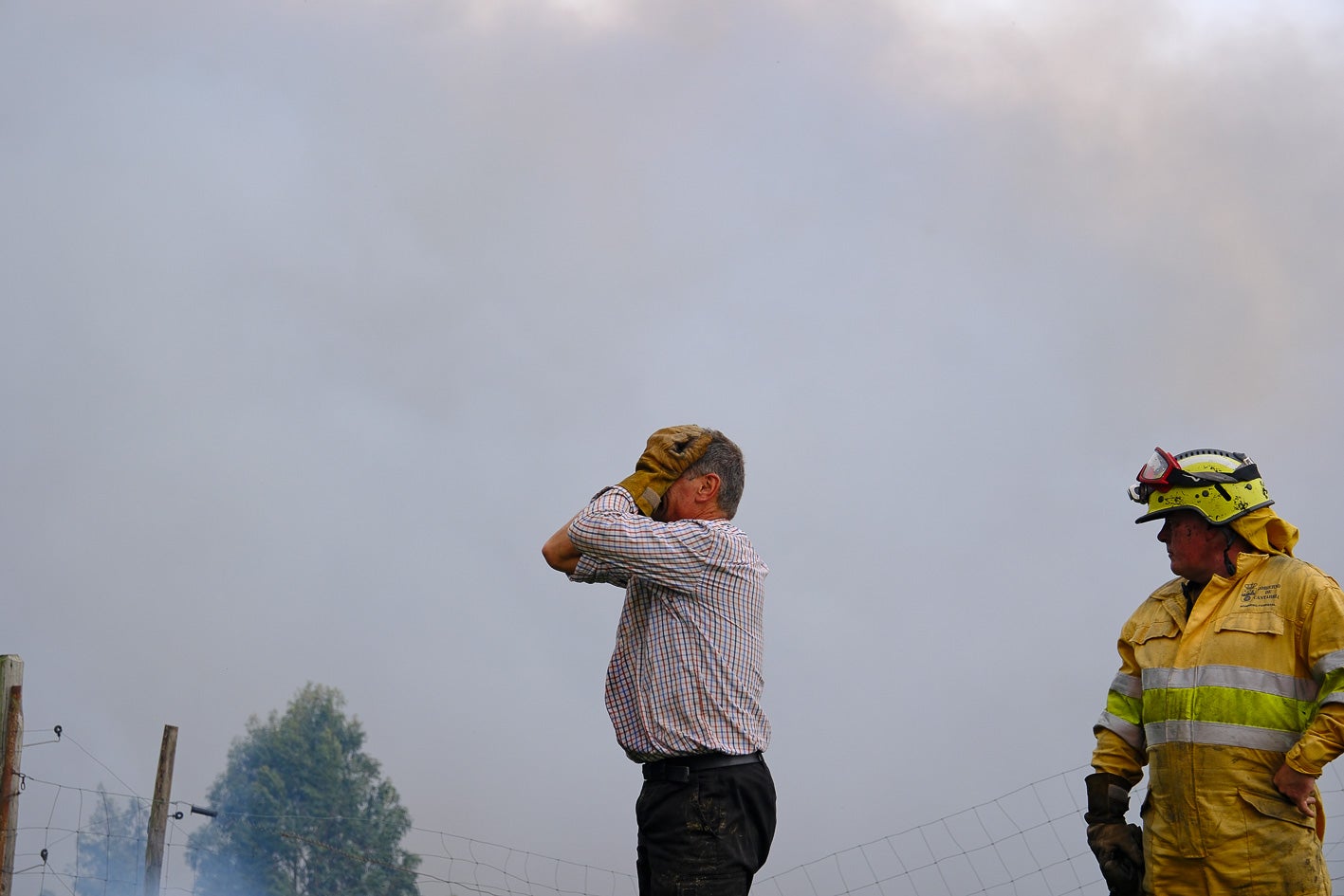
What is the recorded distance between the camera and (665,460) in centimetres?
387

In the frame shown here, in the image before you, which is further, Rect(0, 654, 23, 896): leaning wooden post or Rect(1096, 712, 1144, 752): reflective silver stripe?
Rect(0, 654, 23, 896): leaning wooden post

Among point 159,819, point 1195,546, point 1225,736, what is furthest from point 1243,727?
point 159,819

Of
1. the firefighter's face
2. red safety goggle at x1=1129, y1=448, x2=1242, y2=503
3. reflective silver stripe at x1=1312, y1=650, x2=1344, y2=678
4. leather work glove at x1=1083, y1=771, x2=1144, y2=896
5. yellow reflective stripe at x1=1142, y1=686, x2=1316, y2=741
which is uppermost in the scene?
red safety goggle at x1=1129, y1=448, x2=1242, y2=503

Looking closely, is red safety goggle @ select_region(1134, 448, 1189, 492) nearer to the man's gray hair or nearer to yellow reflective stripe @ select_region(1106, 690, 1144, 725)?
yellow reflective stripe @ select_region(1106, 690, 1144, 725)

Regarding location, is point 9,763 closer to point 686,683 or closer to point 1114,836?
point 686,683

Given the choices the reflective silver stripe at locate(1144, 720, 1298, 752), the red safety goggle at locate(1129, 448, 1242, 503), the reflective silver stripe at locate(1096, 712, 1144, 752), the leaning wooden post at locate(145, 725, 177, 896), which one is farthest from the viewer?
the leaning wooden post at locate(145, 725, 177, 896)

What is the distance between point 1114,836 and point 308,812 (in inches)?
Answer: 557

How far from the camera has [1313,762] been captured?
128 inches

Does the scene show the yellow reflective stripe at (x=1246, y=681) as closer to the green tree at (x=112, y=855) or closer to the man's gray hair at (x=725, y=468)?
the man's gray hair at (x=725, y=468)

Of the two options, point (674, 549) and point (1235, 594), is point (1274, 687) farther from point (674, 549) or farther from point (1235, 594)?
point (674, 549)

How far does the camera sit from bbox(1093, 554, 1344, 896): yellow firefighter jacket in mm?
3359

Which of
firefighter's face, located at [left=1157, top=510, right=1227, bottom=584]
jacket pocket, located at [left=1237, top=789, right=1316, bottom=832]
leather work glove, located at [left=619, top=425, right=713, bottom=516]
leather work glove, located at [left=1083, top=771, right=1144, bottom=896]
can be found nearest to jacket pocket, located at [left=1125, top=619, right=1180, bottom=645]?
firefighter's face, located at [left=1157, top=510, right=1227, bottom=584]

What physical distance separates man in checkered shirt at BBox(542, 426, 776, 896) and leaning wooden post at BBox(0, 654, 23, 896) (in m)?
3.54

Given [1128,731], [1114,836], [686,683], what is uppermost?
[686,683]
